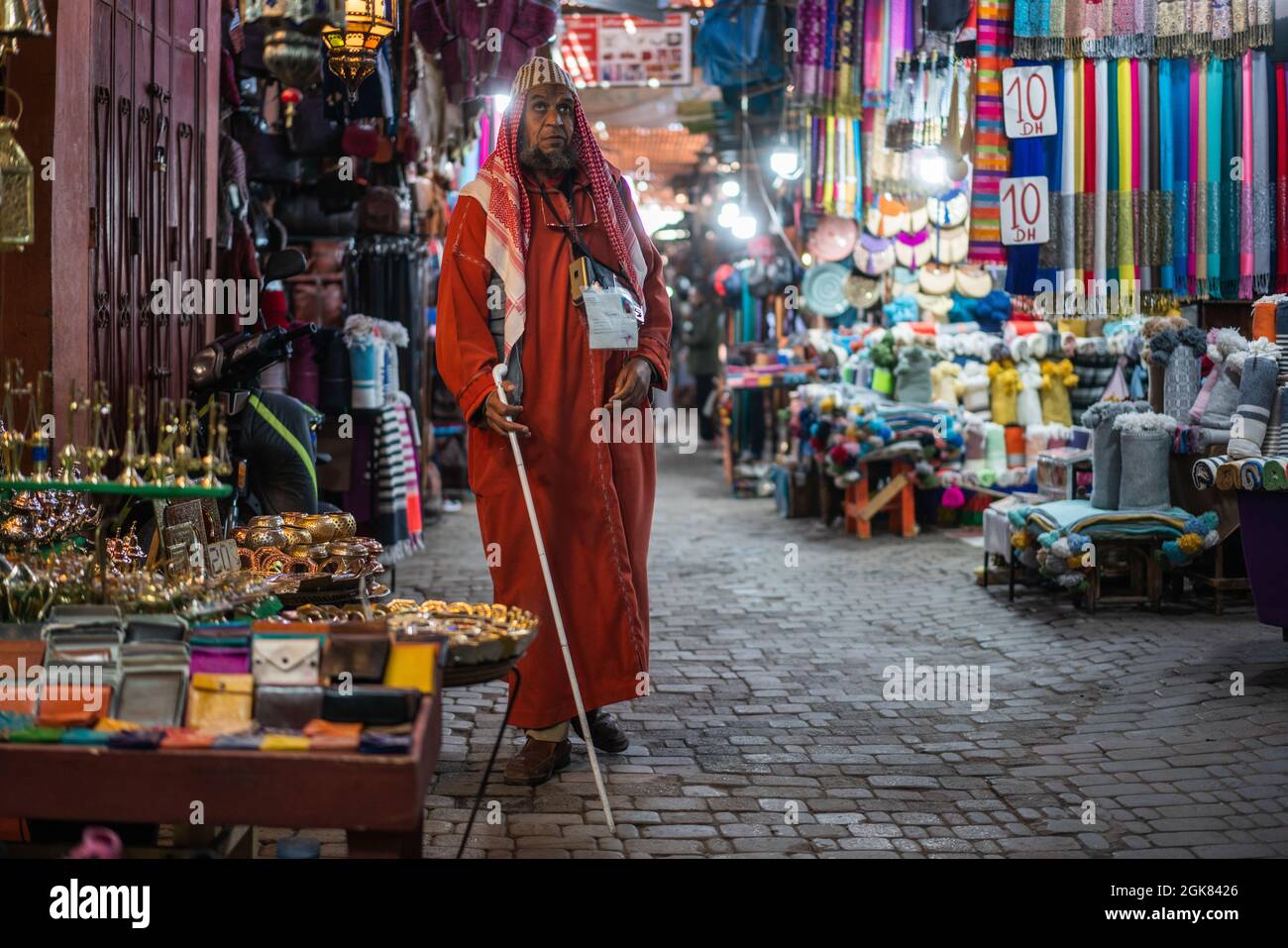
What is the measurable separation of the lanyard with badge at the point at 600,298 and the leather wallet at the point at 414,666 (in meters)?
1.79

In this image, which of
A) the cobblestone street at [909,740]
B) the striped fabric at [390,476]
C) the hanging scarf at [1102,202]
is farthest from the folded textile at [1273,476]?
the striped fabric at [390,476]

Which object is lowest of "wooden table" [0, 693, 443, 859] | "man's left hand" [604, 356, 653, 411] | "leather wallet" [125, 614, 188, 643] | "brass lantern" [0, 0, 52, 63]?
"wooden table" [0, 693, 443, 859]

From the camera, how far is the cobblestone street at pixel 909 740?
168 inches

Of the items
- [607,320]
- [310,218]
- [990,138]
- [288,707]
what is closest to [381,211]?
[310,218]

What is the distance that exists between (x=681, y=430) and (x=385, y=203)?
15.5 metres

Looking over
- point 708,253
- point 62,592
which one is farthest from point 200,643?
point 708,253

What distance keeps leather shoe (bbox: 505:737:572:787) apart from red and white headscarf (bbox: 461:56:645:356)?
1376 mm

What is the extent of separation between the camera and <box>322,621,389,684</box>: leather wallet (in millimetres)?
3170

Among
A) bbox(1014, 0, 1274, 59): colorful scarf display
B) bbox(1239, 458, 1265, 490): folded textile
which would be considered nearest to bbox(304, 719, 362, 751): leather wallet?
bbox(1239, 458, 1265, 490): folded textile

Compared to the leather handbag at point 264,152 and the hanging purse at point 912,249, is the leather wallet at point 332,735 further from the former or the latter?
the hanging purse at point 912,249

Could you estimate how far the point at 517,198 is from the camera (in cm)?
A: 487

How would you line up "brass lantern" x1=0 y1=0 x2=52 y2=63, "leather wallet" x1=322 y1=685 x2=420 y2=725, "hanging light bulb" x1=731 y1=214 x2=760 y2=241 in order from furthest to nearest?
1. "hanging light bulb" x1=731 y1=214 x2=760 y2=241
2. "brass lantern" x1=0 y1=0 x2=52 y2=63
3. "leather wallet" x1=322 y1=685 x2=420 y2=725

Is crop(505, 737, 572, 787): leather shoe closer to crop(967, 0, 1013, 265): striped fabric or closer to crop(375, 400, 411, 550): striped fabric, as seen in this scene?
crop(375, 400, 411, 550): striped fabric

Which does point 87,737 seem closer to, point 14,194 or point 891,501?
point 14,194
